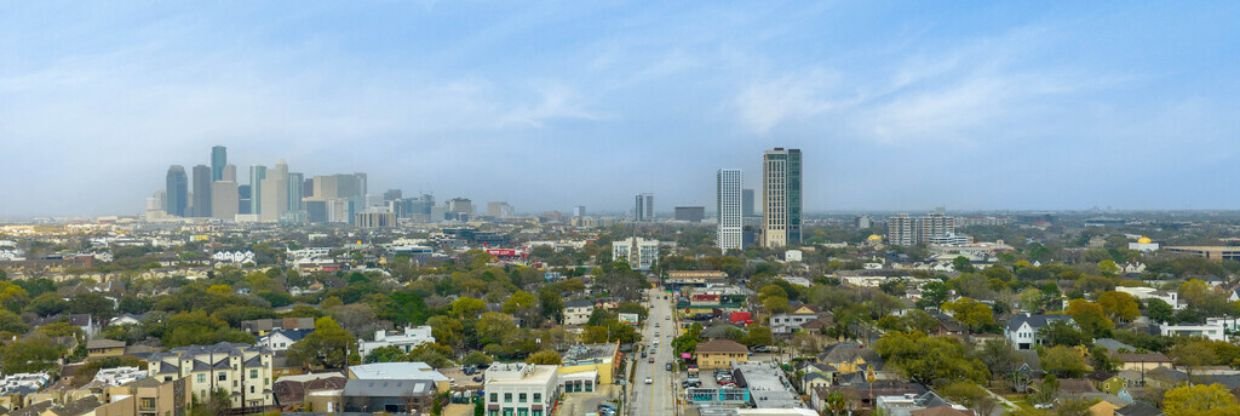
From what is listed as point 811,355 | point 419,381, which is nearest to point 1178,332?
point 811,355

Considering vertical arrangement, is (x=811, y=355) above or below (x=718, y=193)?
below

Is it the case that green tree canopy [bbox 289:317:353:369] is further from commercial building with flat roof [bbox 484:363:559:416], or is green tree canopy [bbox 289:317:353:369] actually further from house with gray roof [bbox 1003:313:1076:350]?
house with gray roof [bbox 1003:313:1076:350]

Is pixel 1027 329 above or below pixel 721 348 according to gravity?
above

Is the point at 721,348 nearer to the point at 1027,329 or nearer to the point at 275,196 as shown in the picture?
the point at 1027,329

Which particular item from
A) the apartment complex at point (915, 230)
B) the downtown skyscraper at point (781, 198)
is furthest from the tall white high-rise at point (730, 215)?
the apartment complex at point (915, 230)

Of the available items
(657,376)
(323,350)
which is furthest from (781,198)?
(323,350)

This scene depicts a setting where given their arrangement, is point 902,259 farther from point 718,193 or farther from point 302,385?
point 302,385
